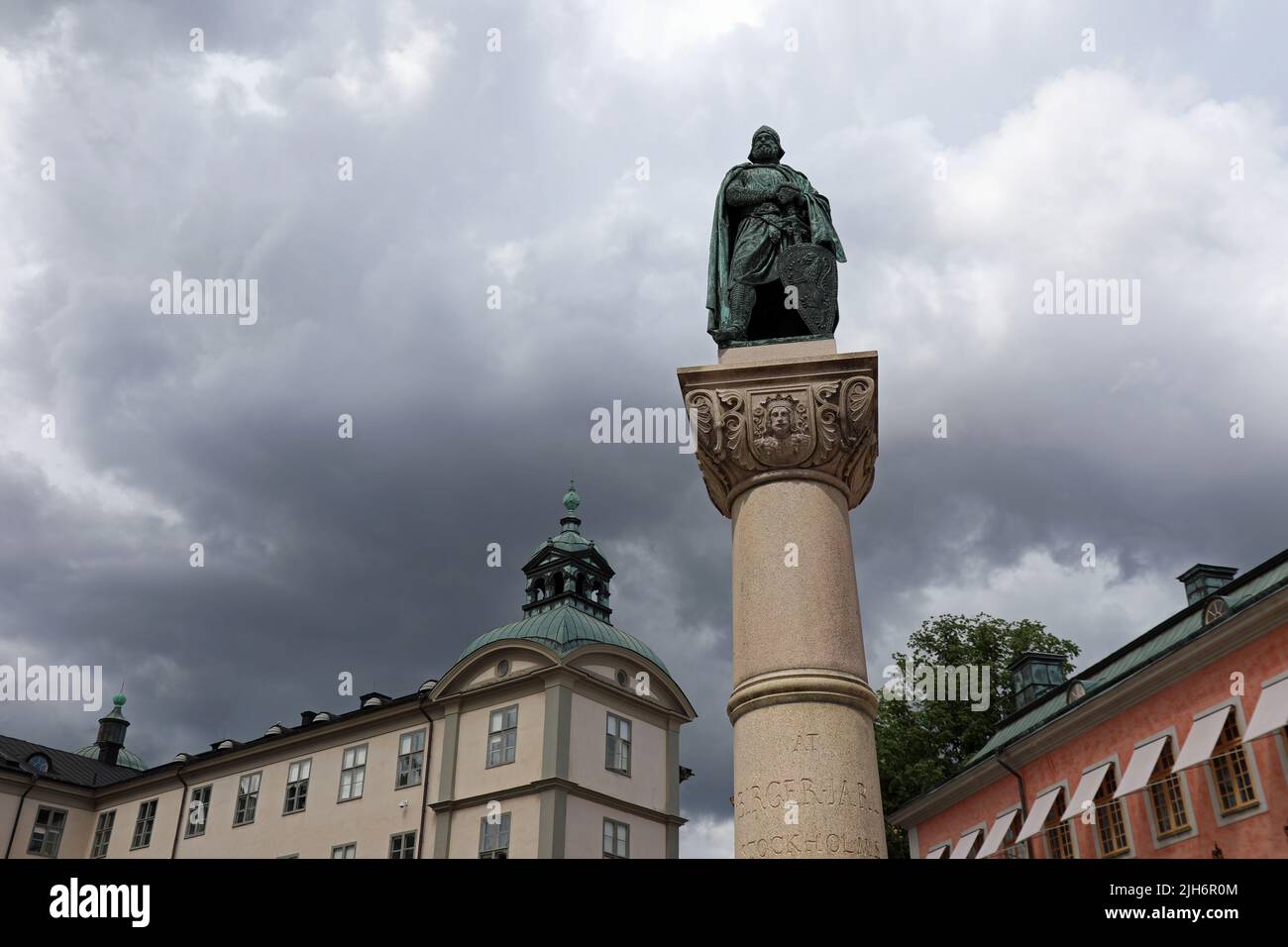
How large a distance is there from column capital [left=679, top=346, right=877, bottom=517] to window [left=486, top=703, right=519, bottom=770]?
31.6 m

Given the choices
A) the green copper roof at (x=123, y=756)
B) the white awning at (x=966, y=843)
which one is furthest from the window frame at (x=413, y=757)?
the green copper roof at (x=123, y=756)

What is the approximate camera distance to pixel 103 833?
174 feet

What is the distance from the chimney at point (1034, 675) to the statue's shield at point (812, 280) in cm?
3391

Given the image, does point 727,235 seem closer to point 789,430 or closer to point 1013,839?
point 789,430

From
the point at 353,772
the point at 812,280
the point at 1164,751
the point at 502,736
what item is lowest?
the point at 812,280

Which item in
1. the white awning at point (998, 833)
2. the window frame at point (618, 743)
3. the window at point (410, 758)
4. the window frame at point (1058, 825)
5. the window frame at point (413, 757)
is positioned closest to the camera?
the window frame at point (1058, 825)

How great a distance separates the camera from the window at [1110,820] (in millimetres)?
28031

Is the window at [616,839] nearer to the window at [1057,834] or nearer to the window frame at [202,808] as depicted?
the window at [1057,834]

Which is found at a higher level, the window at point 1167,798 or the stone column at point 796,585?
the window at point 1167,798

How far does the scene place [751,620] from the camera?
7.57 meters

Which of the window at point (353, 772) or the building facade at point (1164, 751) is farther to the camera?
the window at point (353, 772)

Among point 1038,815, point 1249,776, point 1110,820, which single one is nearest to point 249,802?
point 1038,815

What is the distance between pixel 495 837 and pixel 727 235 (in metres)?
30.9
